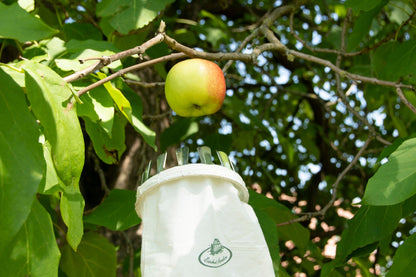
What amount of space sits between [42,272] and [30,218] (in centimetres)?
12

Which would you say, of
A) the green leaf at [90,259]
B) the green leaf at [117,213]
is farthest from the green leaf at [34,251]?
the green leaf at [90,259]

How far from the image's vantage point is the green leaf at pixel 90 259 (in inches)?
71.0

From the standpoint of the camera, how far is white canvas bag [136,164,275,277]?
96 cm

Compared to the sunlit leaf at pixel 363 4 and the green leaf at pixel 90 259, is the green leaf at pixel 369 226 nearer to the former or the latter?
the sunlit leaf at pixel 363 4

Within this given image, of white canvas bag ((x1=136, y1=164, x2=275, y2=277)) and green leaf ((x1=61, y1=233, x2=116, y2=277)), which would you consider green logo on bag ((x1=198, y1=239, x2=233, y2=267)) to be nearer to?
white canvas bag ((x1=136, y1=164, x2=275, y2=277))

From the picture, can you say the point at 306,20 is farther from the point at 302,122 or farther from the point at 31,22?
the point at 31,22

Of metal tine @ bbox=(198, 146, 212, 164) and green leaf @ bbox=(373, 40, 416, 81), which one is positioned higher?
green leaf @ bbox=(373, 40, 416, 81)

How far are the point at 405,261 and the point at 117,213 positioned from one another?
0.91m

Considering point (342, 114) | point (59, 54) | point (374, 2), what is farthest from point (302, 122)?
point (59, 54)

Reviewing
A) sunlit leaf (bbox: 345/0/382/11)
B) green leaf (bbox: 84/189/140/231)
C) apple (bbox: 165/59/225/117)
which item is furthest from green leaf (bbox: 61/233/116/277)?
sunlit leaf (bbox: 345/0/382/11)

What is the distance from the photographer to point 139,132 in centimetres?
146

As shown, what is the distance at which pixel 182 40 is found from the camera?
2719mm

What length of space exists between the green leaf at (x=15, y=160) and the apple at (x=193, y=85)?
0.63m

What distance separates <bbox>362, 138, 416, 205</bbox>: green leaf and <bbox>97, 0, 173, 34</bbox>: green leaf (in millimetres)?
992
